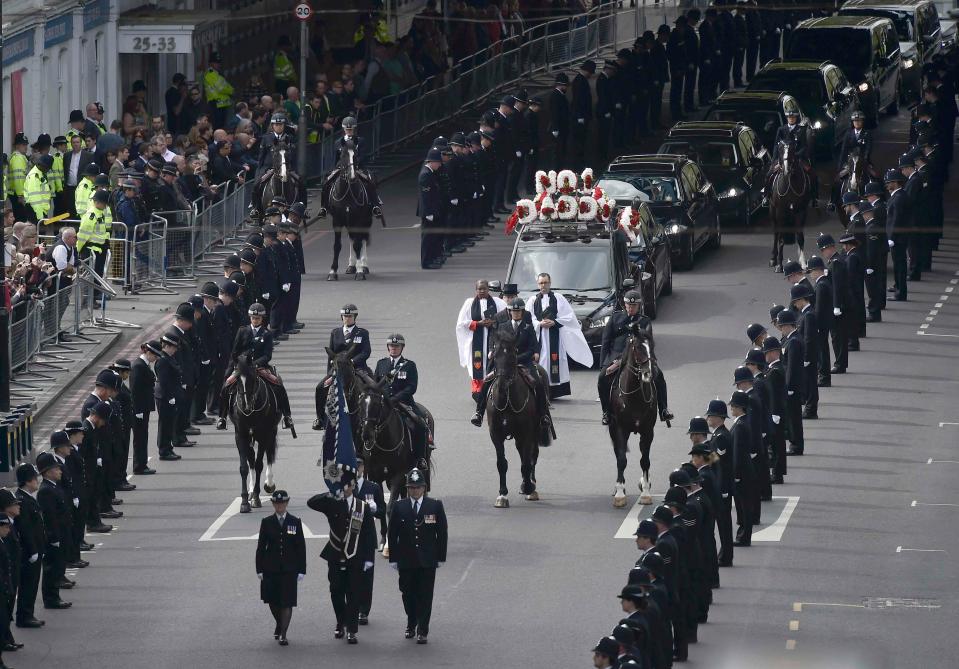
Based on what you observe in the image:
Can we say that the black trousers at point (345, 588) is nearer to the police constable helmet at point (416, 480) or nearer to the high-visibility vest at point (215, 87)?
the police constable helmet at point (416, 480)

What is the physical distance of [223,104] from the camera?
147 feet

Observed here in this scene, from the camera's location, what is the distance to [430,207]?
127 ft

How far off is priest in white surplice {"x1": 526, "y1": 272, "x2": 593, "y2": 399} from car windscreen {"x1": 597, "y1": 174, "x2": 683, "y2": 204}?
284 inches

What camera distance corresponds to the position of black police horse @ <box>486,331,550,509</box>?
1021 inches

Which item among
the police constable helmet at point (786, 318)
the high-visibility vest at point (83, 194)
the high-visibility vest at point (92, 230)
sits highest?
the high-visibility vest at point (83, 194)

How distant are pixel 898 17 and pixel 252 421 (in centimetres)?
3194

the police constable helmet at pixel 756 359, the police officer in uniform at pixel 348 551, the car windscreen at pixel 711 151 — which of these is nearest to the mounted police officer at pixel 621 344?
the police constable helmet at pixel 756 359

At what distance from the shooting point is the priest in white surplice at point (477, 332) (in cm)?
2986

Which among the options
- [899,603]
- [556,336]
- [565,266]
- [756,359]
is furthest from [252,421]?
[565,266]

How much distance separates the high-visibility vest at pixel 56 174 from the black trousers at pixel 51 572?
14.5 metres

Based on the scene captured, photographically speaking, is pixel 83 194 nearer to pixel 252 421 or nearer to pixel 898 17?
pixel 252 421

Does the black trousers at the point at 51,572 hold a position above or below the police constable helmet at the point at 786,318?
below

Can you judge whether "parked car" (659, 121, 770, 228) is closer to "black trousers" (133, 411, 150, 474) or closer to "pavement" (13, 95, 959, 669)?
"pavement" (13, 95, 959, 669)

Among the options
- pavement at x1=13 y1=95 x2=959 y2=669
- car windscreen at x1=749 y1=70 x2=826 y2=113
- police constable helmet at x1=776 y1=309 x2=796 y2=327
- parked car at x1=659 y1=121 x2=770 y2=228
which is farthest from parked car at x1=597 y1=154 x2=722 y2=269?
police constable helmet at x1=776 y1=309 x2=796 y2=327
